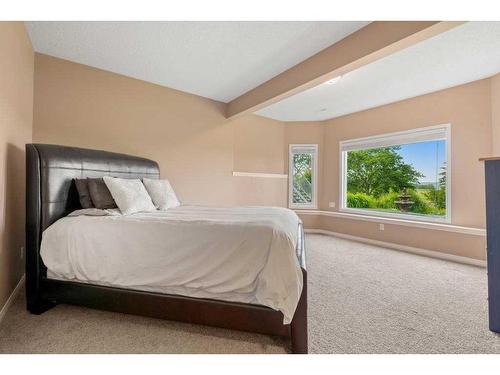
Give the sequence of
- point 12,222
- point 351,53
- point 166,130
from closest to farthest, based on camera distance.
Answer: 1. point 12,222
2. point 351,53
3. point 166,130

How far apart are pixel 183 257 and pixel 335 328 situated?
3.94 feet

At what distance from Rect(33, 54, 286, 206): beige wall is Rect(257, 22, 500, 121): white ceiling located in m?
1.03

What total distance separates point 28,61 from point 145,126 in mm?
1323

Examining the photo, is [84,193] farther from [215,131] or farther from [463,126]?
[463,126]

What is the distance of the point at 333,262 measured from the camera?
320cm

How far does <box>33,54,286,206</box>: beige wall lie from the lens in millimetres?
2748

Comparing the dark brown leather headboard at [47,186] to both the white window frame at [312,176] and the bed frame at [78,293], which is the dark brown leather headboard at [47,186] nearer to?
the bed frame at [78,293]

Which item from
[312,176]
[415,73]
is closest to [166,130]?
[312,176]

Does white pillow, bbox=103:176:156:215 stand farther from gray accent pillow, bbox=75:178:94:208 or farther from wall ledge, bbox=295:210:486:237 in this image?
wall ledge, bbox=295:210:486:237

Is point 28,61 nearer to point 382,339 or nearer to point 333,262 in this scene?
point 382,339

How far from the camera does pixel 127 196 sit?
2.24 m

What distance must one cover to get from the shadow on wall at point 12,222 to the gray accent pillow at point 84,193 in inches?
18.2
